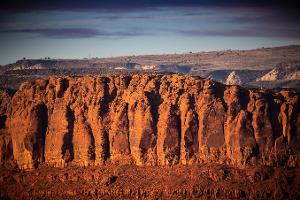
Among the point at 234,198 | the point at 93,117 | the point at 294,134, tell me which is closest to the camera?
the point at 234,198

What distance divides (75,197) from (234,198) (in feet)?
61.3

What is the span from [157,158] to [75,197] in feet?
36.3

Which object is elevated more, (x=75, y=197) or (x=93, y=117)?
(x=93, y=117)

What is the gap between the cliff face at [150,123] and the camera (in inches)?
3976

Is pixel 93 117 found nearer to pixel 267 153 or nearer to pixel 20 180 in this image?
pixel 20 180

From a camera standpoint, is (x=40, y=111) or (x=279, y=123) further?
(x=40, y=111)

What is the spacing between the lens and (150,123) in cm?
10400

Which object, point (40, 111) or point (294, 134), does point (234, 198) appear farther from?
point (40, 111)

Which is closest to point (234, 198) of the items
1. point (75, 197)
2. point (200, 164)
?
point (200, 164)

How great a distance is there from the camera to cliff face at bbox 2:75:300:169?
331ft

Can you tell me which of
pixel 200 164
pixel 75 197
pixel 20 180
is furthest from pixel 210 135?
pixel 20 180

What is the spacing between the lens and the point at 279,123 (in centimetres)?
10212

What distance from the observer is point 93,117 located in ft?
353

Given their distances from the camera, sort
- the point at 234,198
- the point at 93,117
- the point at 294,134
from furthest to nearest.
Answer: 1. the point at 93,117
2. the point at 294,134
3. the point at 234,198
